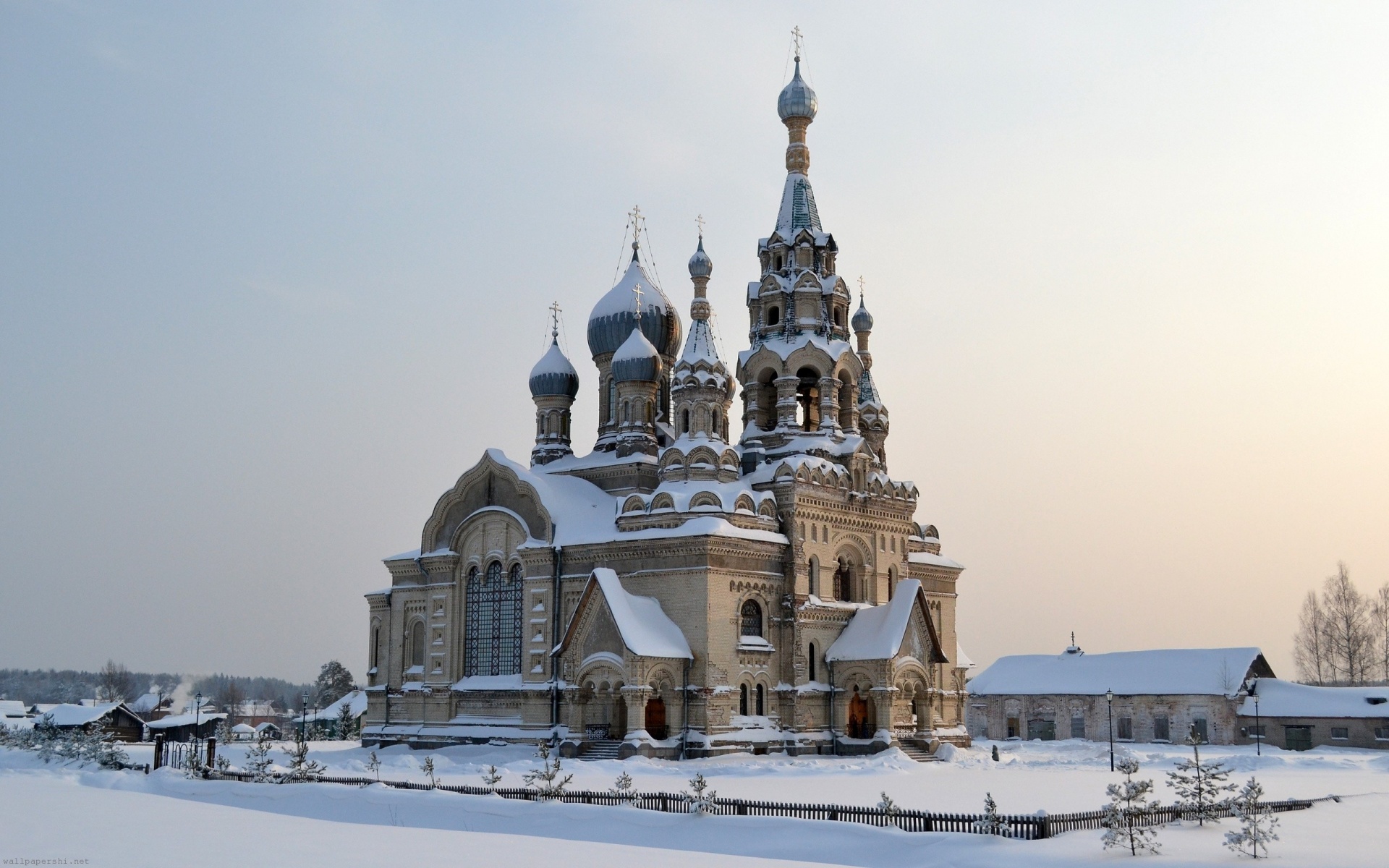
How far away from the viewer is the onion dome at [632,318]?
4625 centimetres

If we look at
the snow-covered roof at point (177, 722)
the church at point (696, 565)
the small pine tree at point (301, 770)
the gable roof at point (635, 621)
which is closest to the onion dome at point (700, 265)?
the church at point (696, 565)

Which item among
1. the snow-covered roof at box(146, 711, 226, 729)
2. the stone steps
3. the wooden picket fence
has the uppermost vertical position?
the wooden picket fence

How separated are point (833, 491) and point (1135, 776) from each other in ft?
42.6

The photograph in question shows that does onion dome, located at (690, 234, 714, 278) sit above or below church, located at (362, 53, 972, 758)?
above

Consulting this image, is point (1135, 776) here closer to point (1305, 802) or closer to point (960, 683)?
point (1305, 802)

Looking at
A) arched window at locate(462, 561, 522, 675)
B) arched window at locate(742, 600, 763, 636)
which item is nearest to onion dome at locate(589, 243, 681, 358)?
arched window at locate(462, 561, 522, 675)

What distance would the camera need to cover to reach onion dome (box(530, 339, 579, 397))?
156 feet

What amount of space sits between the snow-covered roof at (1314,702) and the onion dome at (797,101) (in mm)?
26900

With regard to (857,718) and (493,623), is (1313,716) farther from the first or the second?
(493,623)

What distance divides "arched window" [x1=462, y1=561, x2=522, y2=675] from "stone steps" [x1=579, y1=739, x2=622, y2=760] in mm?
5341

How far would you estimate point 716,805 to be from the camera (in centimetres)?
2066

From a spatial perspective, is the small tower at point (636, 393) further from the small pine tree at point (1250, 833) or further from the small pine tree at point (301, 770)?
the small pine tree at point (1250, 833)

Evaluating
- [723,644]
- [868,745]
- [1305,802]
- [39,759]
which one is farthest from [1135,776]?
[39,759]

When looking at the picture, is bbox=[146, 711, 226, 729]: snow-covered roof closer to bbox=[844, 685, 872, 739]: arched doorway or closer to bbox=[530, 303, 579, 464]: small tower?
bbox=[530, 303, 579, 464]: small tower
